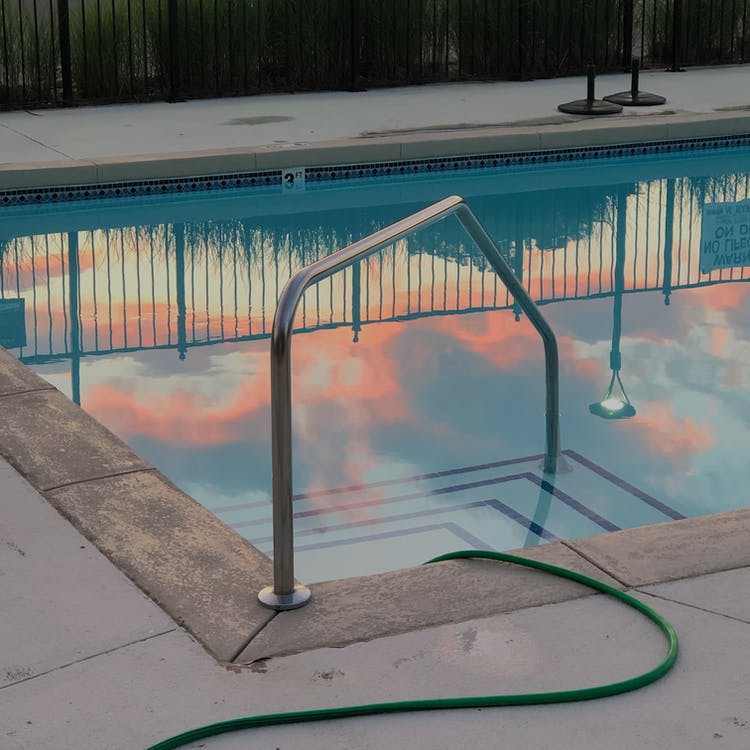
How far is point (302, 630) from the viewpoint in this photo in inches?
123

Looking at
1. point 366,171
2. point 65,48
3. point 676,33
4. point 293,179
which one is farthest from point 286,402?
point 676,33

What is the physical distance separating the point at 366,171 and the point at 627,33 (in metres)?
4.66

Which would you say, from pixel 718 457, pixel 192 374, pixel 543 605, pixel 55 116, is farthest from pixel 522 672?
pixel 55 116

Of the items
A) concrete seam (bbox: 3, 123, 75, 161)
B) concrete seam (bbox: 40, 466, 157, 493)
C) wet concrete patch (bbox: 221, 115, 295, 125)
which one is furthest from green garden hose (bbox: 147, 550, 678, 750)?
wet concrete patch (bbox: 221, 115, 295, 125)

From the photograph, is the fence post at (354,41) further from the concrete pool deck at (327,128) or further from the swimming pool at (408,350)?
the swimming pool at (408,350)

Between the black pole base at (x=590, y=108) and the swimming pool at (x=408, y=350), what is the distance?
1.04 m

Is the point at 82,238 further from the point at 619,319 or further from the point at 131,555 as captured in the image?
the point at 131,555

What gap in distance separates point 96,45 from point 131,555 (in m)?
8.72

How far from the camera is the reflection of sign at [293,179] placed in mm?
9523

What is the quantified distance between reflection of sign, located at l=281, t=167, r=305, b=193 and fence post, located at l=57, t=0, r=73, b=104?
2705 mm

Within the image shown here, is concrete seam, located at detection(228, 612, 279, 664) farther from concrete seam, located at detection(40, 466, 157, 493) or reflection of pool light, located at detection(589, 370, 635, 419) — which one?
reflection of pool light, located at detection(589, 370, 635, 419)

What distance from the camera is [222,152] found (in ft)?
30.5

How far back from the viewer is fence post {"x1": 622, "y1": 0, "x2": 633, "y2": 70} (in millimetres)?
13086

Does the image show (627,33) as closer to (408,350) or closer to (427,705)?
(408,350)
